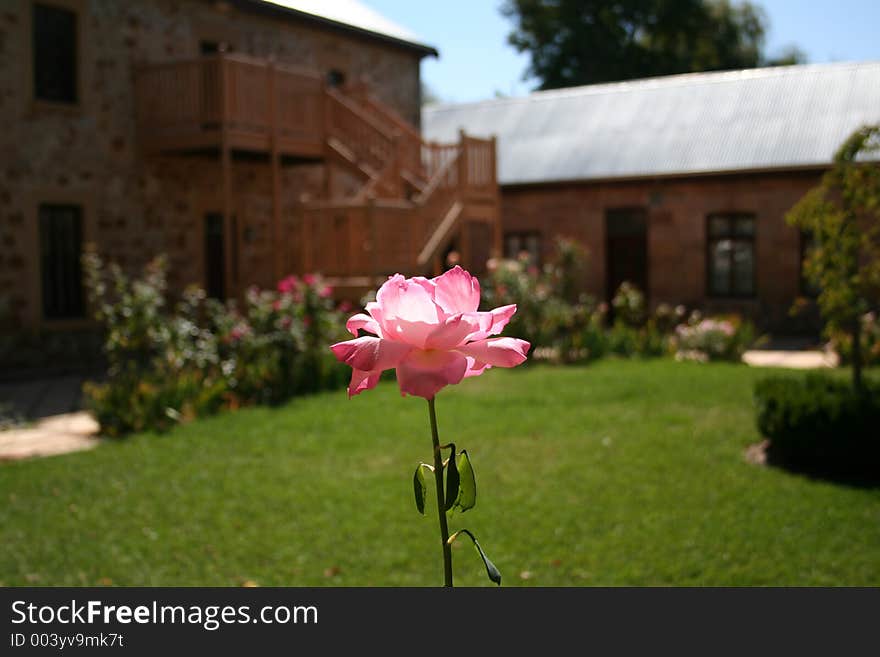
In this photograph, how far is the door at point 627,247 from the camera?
21219 mm

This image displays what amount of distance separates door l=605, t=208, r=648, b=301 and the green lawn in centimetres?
1077

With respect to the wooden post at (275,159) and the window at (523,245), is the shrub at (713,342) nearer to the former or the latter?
the wooden post at (275,159)

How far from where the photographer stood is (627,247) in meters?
21.4

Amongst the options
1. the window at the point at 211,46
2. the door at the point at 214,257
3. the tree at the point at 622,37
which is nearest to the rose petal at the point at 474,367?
the door at the point at 214,257

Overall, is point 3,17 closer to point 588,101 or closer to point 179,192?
point 179,192

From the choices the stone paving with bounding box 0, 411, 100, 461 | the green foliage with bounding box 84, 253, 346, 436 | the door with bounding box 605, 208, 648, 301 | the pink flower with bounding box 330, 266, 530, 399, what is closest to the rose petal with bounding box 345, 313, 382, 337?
the pink flower with bounding box 330, 266, 530, 399

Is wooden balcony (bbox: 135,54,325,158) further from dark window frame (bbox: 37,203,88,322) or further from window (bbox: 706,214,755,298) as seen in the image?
window (bbox: 706,214,755,298)

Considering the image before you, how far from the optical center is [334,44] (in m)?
19.7

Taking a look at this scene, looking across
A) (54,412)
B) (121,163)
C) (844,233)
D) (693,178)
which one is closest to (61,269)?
(121,163)

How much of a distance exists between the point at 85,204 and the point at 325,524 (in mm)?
10122

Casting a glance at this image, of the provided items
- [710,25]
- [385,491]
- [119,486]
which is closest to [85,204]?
[119,486]

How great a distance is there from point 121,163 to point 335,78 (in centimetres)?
574

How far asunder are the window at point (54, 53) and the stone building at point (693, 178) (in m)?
10.2

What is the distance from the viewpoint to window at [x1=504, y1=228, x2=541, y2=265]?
2223 cm
